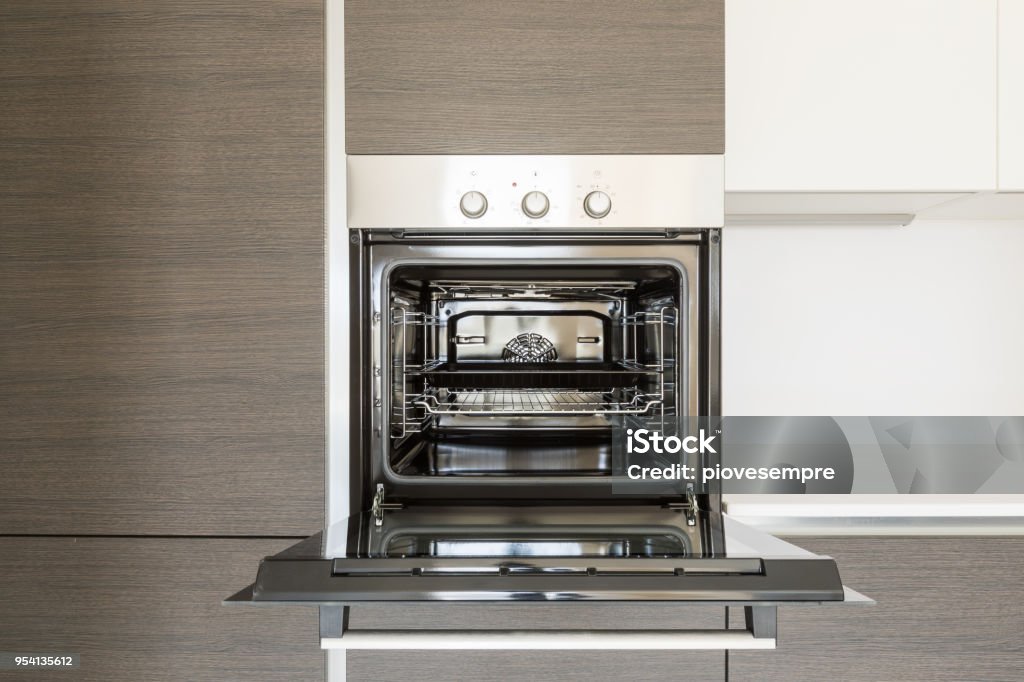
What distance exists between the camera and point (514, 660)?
1062mm

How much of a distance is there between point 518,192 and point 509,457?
1.50ft

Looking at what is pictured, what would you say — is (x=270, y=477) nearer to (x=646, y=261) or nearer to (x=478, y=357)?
(x=478, y=357)

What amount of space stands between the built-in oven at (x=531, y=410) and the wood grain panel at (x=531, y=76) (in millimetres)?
46

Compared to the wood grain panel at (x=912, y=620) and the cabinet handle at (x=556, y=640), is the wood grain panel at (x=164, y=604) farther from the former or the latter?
the wood grain panel at (x=912, y=620)

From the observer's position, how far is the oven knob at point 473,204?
3.46 ft

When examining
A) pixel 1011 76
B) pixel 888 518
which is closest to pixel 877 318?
pixel 1011 76

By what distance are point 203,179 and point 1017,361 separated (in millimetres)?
1860

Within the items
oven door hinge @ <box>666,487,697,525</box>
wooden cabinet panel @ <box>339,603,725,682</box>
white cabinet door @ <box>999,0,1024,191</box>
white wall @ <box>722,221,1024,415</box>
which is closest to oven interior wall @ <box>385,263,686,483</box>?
oven door hinge @ <box>666,487,697,525</box>

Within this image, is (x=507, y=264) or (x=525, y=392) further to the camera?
(x=525, y=392)

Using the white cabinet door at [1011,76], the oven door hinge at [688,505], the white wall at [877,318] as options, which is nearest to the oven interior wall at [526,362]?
the oven door hinge at [688,505]

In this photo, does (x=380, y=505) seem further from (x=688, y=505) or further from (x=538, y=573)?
(x=688, y=505)

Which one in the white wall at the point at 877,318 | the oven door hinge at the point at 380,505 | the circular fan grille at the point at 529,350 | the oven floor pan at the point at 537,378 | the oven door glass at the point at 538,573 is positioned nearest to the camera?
the oven door glass at the point at 538,573

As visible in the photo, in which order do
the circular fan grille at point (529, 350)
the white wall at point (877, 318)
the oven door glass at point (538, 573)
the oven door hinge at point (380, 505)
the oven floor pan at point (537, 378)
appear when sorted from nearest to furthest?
→ the oven door glass at point (538, 573), the oven door hinge at point (380, 505), the oven floor pan at point (537, 378), the circular fan grille at point (529, 350), the white wall at point (877, 318)

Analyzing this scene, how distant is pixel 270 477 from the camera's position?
1.05 meters
